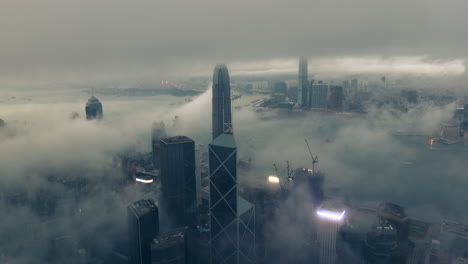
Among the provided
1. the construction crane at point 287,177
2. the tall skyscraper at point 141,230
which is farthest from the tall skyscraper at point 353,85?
the tall skyscraper at point 141,230

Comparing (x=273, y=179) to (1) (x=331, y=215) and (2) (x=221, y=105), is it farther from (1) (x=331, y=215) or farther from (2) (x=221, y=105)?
(2) (x=221, y=105)

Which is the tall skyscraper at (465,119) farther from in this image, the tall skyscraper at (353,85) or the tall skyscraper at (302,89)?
the tall skyscraper at (302,89)

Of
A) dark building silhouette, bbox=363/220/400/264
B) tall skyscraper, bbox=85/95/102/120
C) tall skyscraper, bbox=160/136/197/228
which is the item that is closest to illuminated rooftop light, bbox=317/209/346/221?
dark building silhouette, bbox=363/220/400/264

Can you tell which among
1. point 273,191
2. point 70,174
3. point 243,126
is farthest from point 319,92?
point 70,174

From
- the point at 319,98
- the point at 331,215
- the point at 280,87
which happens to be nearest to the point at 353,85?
the point at 319,98

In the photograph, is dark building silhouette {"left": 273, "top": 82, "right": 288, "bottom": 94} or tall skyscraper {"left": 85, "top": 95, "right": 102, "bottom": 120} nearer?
dark building silhouette {"left": 273, "top": 82, "right": 288, "bottom": 94}

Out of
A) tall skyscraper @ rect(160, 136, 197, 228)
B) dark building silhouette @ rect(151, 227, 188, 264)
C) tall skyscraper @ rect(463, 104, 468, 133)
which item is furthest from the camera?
tall skyscraper @ rect(160, 136, 197, 228)

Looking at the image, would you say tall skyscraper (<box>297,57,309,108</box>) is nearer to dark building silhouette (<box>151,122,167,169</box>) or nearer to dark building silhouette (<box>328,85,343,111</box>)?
dark building silhouette (<box>328,85,343,111</box>)
